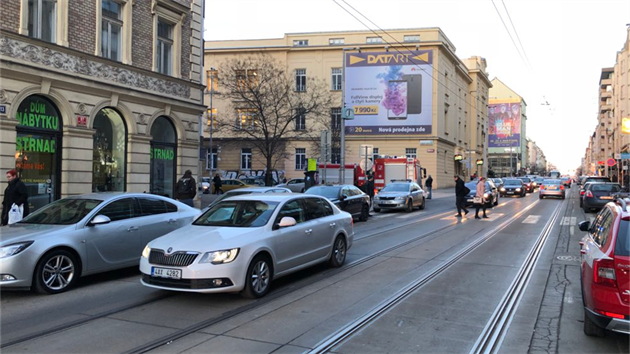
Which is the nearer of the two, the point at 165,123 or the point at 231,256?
the point at 231,256

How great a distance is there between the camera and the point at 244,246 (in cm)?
656

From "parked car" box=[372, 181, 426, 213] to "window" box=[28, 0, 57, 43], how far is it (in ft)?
48.9

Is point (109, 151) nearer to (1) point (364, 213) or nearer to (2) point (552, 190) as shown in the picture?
(1) point (364, 213)

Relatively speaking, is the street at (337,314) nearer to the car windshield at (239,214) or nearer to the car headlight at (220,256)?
the car headlight at (220,256)

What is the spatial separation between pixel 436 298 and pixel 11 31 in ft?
43.2

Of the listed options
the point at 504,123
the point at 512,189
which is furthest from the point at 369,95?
the point at 504,123

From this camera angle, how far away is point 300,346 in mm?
5004

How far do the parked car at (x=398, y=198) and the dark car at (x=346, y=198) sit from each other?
146 inches

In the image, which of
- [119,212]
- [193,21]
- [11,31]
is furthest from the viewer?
[193,21]

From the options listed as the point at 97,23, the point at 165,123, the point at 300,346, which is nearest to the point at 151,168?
the point at 165,123

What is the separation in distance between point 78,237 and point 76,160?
9.01 metres

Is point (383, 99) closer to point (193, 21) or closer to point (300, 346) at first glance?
point (193, 21)

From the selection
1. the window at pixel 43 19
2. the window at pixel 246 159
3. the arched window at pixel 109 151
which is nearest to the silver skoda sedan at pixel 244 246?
the window at pixel 43 19

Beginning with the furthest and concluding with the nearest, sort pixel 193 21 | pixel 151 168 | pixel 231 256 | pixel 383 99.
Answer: pixel 383 99 → pixel 193 21 → pixel 151 168 → pixel 231 256
